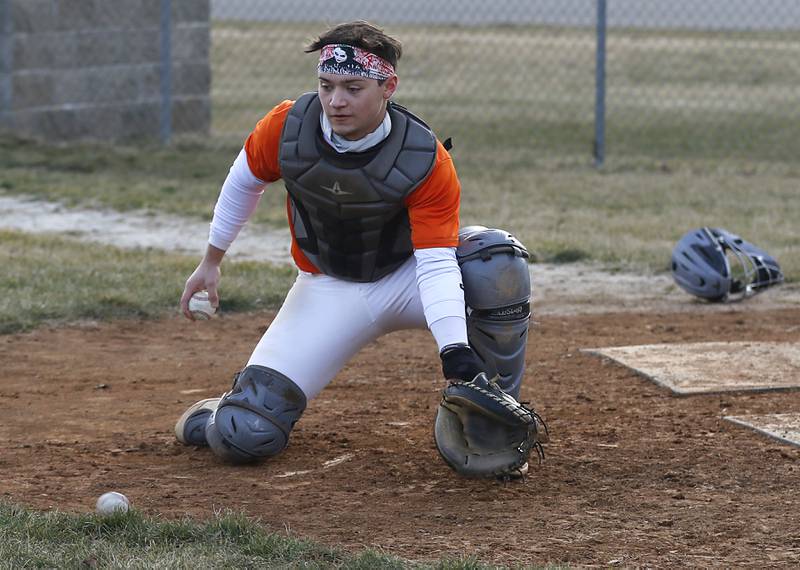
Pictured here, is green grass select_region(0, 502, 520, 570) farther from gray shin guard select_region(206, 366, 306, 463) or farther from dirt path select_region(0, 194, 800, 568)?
gray shin guard select_region(206, 366, 306, 463)

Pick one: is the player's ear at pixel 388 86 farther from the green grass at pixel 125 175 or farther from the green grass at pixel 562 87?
the green grass at pixel 562 87

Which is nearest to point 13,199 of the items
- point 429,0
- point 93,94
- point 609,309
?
point 93,94

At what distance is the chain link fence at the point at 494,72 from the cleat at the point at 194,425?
7859mm

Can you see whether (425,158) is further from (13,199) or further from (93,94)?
(93,94)

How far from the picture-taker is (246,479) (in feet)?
14.6

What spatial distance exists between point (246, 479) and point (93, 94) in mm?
9534

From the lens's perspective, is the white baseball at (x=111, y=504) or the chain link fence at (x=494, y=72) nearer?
the white baseball at (x=111, y=504)

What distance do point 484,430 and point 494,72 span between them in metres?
16.0

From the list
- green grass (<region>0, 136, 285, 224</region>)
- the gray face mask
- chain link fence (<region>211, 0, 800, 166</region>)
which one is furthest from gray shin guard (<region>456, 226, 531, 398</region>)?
chain link fence (<region>211, 0, 800, 166</region>)

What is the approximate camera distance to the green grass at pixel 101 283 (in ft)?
22.7

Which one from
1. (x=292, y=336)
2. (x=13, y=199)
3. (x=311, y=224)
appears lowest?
(x=13, y=199)

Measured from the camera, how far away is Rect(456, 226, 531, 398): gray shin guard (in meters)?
4.56

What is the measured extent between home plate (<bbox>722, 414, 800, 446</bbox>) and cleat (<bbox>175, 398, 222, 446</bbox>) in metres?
1.92

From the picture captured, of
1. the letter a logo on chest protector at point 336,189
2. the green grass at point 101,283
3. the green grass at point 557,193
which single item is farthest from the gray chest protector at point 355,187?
the green grass at point 557,193
